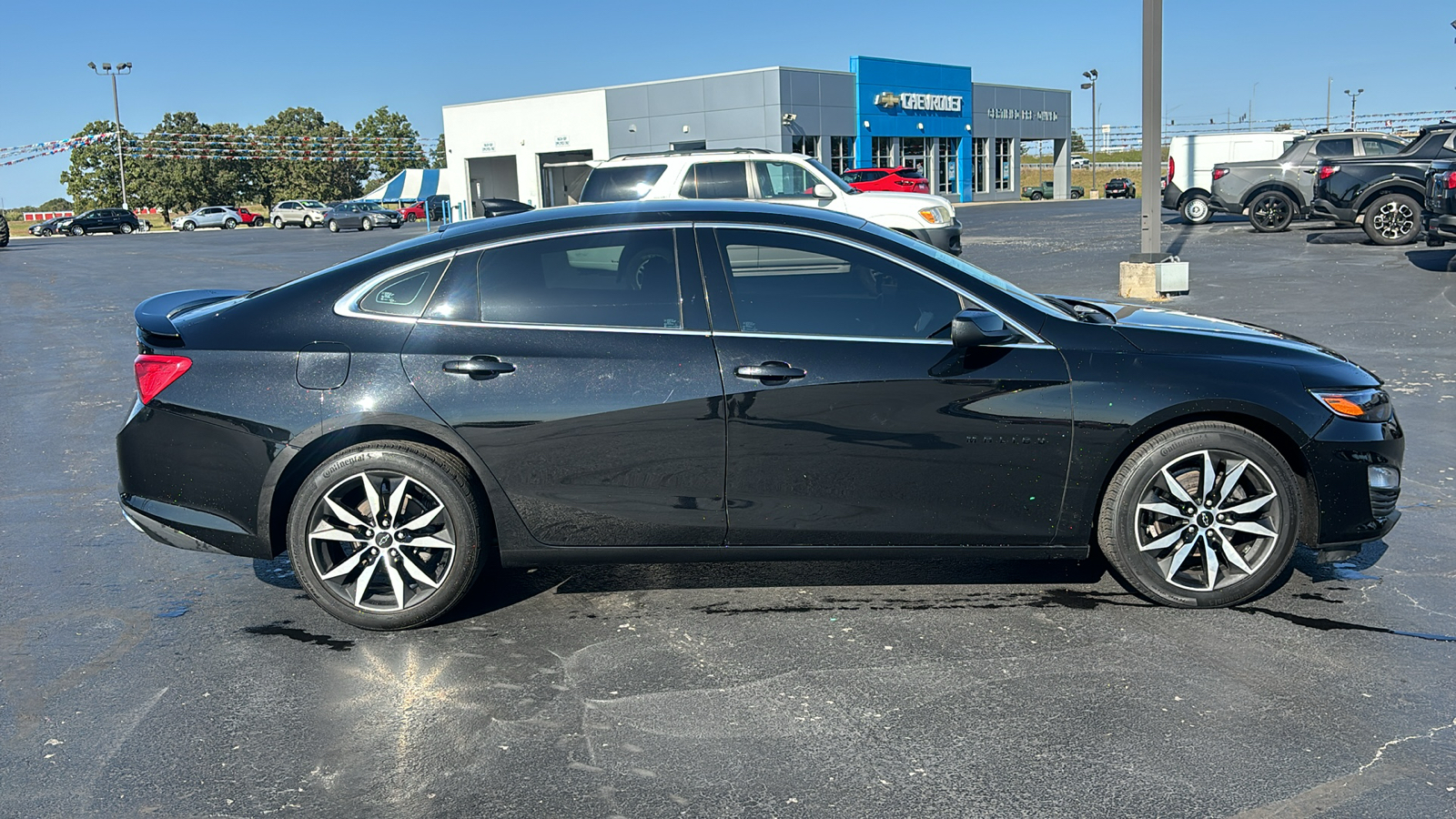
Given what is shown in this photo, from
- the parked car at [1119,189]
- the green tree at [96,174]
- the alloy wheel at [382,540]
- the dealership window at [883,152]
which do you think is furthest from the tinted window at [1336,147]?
the green tree at [96,174]

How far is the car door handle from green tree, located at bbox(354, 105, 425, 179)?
347 ft

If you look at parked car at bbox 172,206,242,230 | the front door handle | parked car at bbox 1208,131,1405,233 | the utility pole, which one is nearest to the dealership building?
parked car at bbox 172,206,242,230

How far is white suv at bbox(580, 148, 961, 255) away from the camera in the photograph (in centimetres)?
1622

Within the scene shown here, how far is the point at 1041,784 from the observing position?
3.22m

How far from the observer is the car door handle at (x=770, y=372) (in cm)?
431

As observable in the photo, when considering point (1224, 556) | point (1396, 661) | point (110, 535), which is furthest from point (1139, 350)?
point (110, 535)

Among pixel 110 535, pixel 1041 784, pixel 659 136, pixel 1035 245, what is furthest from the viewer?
pixel 659 136

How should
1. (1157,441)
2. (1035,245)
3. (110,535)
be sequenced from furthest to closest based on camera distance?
(1035,245) → (110,535) → (1157,441)

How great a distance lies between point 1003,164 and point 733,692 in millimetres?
72570

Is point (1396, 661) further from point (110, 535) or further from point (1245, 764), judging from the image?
point (110, 535)

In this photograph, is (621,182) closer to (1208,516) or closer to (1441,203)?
(1441,203)

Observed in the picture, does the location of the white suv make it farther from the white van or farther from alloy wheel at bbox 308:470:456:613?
→ the white van

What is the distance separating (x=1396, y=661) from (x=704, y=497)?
2.47m

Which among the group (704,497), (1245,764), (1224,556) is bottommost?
(1245,764)
